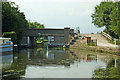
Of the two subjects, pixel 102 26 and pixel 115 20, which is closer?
pixel 115 20

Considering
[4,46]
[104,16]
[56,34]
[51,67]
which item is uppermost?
[104,16]

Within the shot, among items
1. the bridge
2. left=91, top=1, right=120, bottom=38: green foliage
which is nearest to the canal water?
left=91, top=1, right=120, bottom=38: green foliage

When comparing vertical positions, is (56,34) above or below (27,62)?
above

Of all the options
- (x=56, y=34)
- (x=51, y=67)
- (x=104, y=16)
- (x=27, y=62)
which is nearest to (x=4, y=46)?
(x=27, y=62)

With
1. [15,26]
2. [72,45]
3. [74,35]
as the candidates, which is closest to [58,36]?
[74,35]

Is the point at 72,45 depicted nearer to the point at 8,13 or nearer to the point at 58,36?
the point at 58,36

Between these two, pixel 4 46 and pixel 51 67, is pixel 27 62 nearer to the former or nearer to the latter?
pixel 51 67

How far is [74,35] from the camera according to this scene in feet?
165

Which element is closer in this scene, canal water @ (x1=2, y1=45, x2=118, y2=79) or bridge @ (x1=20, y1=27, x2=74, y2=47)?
canal water @ (x1=2, y1=45, x2=118, y2=79)

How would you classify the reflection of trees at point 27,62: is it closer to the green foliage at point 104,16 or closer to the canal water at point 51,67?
the canal water at point 51,67

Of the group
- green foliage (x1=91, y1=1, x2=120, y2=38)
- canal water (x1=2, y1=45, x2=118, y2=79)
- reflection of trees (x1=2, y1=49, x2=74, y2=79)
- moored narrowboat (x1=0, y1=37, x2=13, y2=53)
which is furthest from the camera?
green foliage (x1=91, y1=1, x2=120, y2=38)

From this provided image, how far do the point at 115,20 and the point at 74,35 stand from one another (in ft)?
49.6

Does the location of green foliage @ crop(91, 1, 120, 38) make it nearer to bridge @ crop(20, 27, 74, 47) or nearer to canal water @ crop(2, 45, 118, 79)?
bridge @ crop(20, 27, 74, 47)

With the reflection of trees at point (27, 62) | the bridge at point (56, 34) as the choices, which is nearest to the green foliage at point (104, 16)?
the bridge at point (56, 34)
